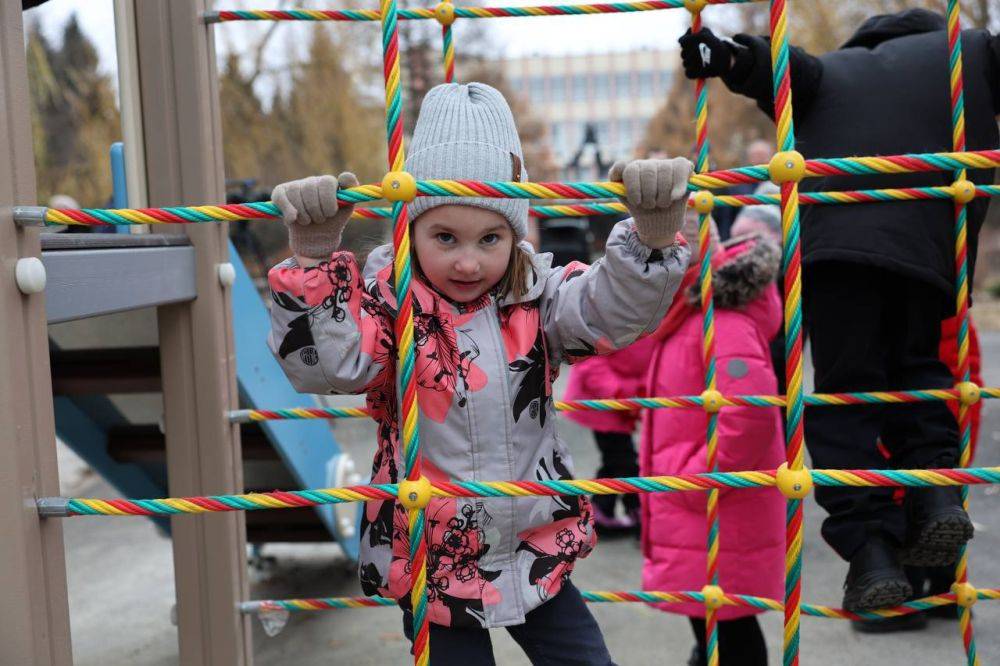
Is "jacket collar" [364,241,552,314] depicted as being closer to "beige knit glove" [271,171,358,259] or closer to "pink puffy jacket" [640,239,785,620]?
"beige knit glove" [271,171,358,259]

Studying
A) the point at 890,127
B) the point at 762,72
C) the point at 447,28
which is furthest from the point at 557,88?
the point at 762,72

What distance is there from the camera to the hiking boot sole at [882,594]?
6.00ft

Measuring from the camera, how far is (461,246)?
138cm

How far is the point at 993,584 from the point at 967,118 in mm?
1717

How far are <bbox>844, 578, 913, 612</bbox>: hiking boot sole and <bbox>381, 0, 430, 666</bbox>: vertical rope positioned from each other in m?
0.97

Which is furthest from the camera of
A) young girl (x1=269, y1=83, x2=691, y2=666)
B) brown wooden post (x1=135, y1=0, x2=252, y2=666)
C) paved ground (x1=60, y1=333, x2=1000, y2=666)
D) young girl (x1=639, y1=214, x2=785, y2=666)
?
paved ground (x1=60, y1=333, x2=1000, y2=666)

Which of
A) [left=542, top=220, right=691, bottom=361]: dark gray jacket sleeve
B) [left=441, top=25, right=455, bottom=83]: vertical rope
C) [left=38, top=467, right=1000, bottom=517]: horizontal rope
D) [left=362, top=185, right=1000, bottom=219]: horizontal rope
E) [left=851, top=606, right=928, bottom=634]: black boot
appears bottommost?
[left=851, top=606, right=928, bottom=634]: black boot

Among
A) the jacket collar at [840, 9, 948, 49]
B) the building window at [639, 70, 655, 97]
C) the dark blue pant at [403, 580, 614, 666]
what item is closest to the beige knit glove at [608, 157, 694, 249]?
the dark blue pant at [403, 580, 614, 666]

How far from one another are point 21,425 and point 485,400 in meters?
0.62

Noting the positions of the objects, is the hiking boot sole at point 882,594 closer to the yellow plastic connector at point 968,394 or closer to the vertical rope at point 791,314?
the yellow plastic connector at point 968,394

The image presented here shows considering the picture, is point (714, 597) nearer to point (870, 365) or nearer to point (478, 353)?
point (870, 365)

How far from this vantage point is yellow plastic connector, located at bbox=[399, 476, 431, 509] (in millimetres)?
1254

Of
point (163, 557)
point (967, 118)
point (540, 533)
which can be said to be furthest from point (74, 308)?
point (163, 557)

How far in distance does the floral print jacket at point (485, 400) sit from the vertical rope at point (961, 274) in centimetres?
88
